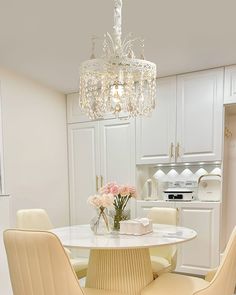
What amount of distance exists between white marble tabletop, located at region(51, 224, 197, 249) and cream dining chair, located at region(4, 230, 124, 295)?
0.26m

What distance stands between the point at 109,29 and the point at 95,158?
6.36ft

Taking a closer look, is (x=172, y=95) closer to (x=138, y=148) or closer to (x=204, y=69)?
(x=204, y=69)

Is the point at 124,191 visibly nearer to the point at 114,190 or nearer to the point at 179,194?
the point at 114,190

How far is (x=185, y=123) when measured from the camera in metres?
3.28

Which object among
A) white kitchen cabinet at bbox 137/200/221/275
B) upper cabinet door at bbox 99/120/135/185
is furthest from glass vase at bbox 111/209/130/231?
upper cabinet door at bbox 99/120/135/185

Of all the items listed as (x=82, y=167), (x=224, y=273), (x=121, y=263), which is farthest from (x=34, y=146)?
(x=224, y=273)

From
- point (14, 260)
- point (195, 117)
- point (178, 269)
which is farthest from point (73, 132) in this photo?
point (14, 260)

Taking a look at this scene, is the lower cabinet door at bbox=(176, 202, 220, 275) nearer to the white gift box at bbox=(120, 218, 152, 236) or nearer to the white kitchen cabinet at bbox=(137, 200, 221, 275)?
the white kitchen cabinet at bbox=(137, 200, 221, 275)

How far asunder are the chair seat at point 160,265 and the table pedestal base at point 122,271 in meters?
0.38

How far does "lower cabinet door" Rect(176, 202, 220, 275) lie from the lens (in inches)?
120

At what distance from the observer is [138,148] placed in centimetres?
357

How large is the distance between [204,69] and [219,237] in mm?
1787

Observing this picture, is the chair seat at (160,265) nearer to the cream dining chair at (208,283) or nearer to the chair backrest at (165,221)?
the chair backrest at (165,221)

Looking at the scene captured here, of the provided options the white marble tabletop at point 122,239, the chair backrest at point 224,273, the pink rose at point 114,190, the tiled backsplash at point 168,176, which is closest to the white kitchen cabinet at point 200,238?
the tiled backsplash at point 168,176
